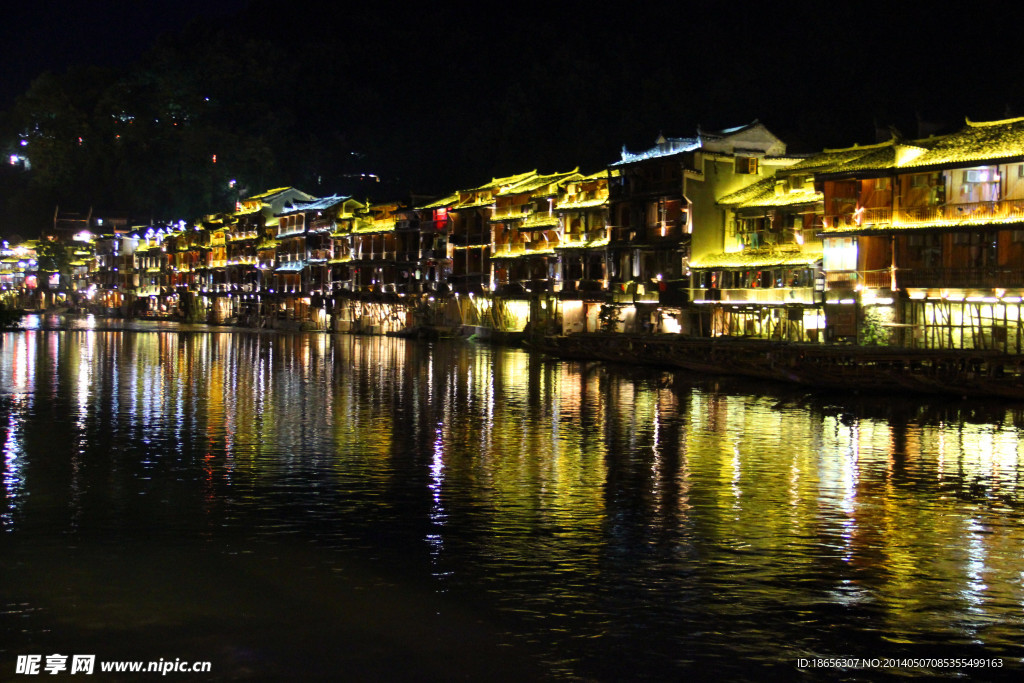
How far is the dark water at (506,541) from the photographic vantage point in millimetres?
11039

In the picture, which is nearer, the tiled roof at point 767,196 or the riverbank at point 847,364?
the riverbank at point 847,364

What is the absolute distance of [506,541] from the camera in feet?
51.0

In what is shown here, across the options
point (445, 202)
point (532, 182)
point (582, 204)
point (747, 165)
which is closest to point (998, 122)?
point (747, 165)

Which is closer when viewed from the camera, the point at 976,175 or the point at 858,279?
the point at 976,175

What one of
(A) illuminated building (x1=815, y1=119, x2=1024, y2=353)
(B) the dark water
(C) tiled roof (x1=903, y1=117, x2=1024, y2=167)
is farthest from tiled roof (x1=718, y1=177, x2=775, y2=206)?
(B) the dark water

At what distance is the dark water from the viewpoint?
11039 millimetres

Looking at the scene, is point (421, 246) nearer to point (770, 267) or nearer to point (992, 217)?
point (770, 267)

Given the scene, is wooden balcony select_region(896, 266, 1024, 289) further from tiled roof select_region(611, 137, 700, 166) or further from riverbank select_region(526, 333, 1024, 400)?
tiled roof select_region(611, 137, 700, 166)

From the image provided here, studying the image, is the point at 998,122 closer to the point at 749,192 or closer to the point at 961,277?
the point at 961,277

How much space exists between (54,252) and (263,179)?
43.9m

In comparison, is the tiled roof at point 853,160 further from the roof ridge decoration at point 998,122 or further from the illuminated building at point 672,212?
the illuminated building at point 672,212

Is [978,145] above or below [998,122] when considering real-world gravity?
below

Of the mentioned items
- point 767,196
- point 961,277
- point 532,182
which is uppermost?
point 532,182

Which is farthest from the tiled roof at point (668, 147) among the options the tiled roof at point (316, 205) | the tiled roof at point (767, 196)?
the tiled roof at point (316, 205)
